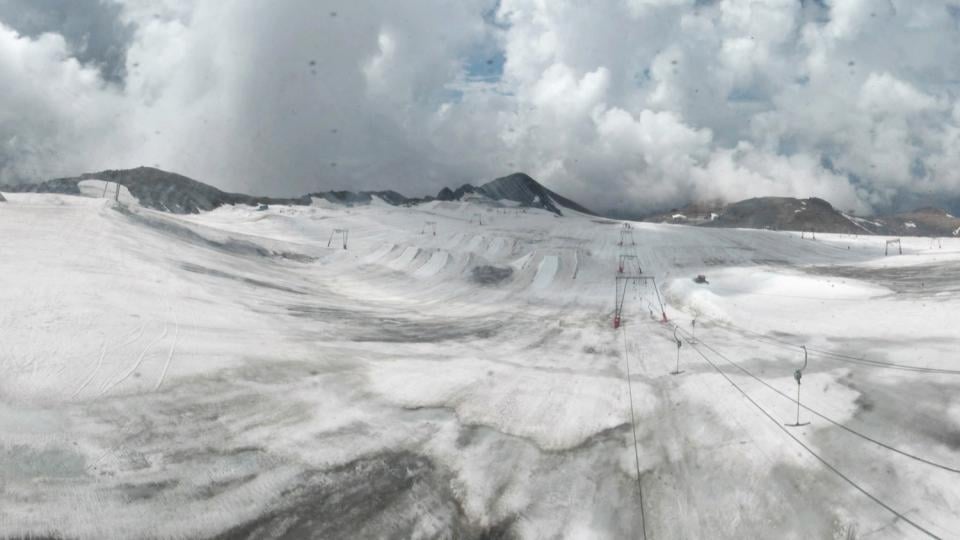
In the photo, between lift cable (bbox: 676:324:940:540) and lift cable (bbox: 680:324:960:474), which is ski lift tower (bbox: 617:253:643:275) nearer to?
lift cable (bbox: 680:324:960:474)

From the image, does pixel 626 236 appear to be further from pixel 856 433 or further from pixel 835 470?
pixel 835 470

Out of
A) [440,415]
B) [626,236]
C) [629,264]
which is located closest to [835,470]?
[440,415]

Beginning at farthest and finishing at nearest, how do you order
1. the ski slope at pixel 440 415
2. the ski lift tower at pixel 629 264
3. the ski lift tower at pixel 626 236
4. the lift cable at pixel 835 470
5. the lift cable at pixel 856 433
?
the ski lift tower at pixel 626 236 → the ski lift tower at pixel 629 264 → the lift cable at pixel 856 433 → the ski slope at pixel 440 415 → the lift cable at pixel 835 470

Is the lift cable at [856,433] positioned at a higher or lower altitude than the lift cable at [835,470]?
higher

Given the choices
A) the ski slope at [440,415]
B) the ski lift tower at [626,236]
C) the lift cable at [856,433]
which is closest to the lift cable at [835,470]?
the ski slope at [440,415]

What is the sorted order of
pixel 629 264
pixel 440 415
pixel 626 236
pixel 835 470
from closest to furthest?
pixel 835 470, pixel 440 415, pixel 629 264, pixel 626 236

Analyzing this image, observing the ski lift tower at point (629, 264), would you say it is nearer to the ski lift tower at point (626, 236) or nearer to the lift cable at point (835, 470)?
the ski lift tower at point (626, 236)

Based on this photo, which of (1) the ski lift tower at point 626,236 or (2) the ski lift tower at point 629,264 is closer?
(2) the ski lift tower at point 629,264

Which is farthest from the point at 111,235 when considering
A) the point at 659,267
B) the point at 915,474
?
the point at 659,267

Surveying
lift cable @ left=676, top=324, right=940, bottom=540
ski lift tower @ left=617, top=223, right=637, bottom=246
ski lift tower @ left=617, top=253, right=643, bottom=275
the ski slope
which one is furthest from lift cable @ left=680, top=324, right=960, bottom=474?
ski lift tower @ left=617, top=223, right=637, bottom=246
